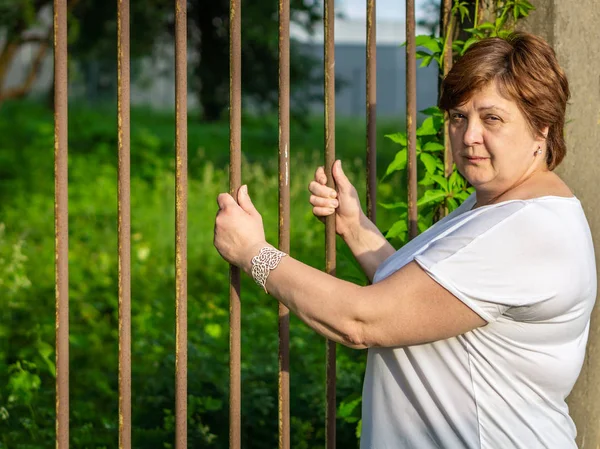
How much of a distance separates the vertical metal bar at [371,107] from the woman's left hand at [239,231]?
17.1 inches

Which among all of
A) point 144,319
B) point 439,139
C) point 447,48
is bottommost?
point 144,319

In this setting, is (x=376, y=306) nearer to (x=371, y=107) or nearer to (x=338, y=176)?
(x=338, y=176)

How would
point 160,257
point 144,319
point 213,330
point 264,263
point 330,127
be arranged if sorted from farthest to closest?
1. point 160,257
2. point 144,319
3. point 213,330
4. point 330,127
5. point 264,263

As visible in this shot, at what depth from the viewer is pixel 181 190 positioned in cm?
229

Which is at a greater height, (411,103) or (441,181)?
(411,103)

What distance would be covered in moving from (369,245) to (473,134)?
58 centimetres

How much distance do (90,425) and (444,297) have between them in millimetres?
2394

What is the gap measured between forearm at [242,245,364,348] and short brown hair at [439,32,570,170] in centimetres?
50

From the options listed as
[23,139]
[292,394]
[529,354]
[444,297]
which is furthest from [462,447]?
[23,139]

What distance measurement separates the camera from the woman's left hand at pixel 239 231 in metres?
2.16

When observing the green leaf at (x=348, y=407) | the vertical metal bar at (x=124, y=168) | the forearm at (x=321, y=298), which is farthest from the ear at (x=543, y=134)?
the green leaf at (x=348, y=407)

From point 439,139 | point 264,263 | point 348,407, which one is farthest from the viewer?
point 348,407

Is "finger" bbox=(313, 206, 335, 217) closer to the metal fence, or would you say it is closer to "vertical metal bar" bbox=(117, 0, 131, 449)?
the metal fence

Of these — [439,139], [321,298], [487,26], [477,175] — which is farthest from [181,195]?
[487,26]
